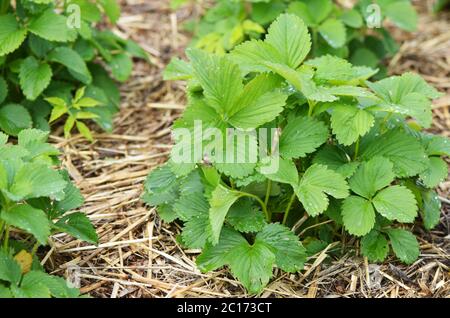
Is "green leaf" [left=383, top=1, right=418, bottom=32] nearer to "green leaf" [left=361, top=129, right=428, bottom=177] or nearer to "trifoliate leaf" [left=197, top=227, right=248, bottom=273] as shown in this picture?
"green leaf" [left=361, top=129, right=428, bottom=177]

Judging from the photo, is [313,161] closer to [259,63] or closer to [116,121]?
[259,63]

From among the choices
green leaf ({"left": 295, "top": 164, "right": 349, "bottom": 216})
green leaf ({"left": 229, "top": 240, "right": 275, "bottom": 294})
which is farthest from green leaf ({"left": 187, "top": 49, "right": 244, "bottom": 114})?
green leaf ({"left": 229, "top": 240, "right": 275, "bottom": 294})

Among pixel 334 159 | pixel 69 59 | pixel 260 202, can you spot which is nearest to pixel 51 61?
pixel 69 59

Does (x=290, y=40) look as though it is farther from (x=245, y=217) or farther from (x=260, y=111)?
(x=245, y=217)

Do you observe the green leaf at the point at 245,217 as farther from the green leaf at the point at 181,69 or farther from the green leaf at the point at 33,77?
the green leaf at the point at 33,77
